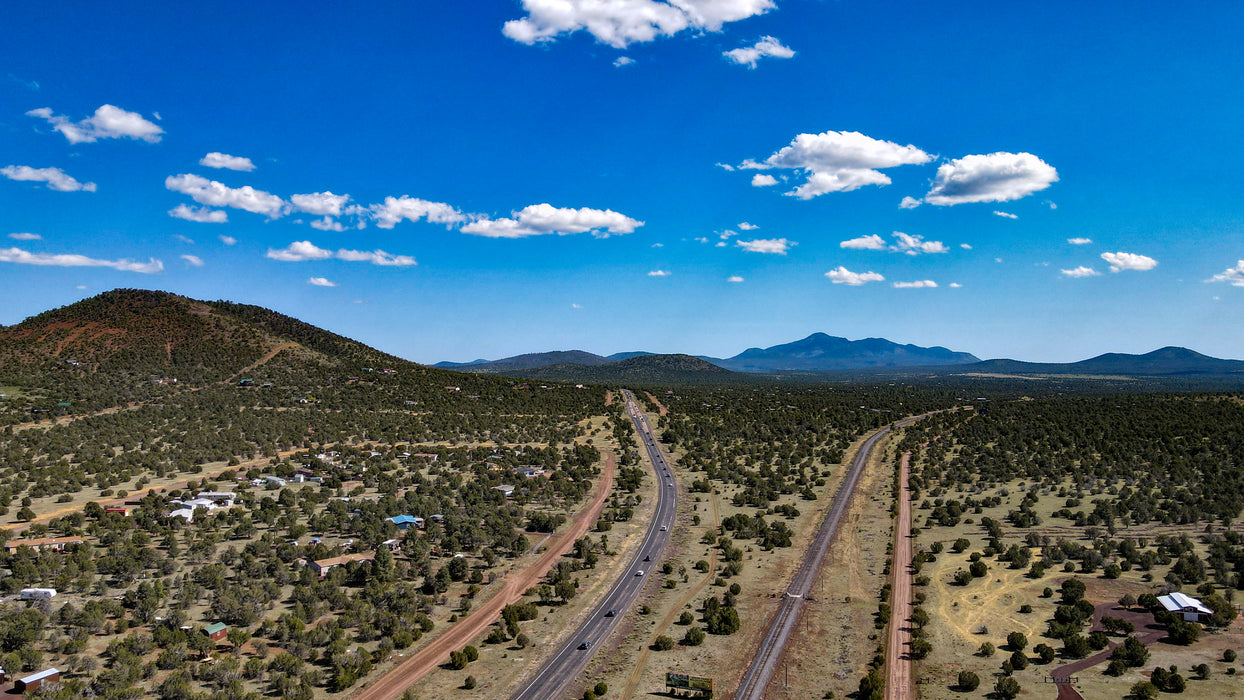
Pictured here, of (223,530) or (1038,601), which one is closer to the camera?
(1038,601)

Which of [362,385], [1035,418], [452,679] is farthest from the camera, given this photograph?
[362,385]

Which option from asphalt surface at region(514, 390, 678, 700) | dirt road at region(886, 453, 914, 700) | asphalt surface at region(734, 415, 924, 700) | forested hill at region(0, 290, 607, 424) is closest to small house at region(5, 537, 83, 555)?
asphalt surface at region(514, 390, 678, 700)

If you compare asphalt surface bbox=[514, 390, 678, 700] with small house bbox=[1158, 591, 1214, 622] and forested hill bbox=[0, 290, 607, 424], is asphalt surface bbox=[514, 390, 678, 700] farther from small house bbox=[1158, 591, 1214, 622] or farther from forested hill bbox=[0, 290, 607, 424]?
forested hill bbox=[0, 290, 607, 424]

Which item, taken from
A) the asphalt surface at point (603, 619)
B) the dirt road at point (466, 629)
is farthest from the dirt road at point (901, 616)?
the dirt road at point (466, 629)

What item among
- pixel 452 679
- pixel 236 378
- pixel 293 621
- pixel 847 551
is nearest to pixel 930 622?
pixel 847 551

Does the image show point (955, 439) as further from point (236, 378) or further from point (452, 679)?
point (236, 378)

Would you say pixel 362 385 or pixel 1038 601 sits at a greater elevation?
pixel 362 385

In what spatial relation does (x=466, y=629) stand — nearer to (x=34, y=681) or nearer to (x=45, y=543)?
(x=34, y=681)

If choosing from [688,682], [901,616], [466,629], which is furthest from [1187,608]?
[466,629]

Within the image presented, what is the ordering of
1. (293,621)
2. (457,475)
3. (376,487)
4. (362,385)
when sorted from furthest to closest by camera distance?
(362,385), (457,475), (376,487), (293,621)
